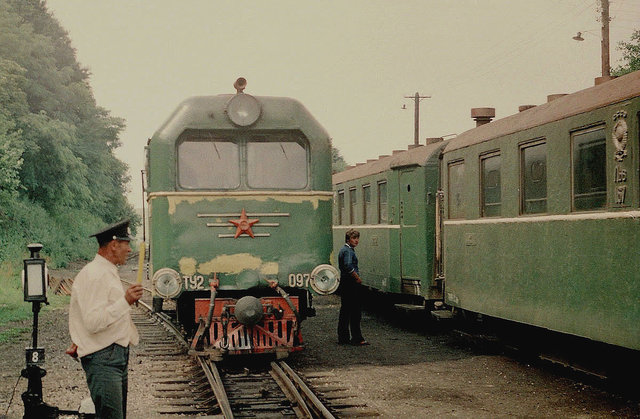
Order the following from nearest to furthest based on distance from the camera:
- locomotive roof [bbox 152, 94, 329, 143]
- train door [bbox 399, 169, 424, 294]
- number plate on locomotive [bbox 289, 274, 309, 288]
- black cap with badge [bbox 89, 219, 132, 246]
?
black cap with badge [bbox 89, 219, 132, 246] → locomotive roof [bbox 152, 94, 329, 143] → number plate on locomotive [bbox 289, 274, 309, 288] → train door [bbox 399, 169, 424, 294]

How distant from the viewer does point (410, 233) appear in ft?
49.6

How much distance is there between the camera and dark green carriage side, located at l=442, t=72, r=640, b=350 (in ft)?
26.3

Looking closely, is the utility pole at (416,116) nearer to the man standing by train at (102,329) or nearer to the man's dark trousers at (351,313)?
the man's dark trousers at (351,313)

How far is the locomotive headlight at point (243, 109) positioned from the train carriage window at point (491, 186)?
3152 millimetres

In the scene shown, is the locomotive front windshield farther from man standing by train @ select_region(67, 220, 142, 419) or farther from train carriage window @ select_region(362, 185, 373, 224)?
train carriage window @ select_region(362, 185, 373, 224)

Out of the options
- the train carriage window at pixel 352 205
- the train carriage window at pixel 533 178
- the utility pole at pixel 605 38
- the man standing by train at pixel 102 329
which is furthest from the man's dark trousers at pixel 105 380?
the utility pole at pixel 605 38

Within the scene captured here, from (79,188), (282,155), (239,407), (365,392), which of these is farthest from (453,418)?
(79,188)

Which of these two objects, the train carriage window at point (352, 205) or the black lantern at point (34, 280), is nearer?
the black lantern at point (34, 280)

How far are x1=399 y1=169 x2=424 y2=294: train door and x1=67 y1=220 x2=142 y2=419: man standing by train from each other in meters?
9.67

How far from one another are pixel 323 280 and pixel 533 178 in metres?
2.94

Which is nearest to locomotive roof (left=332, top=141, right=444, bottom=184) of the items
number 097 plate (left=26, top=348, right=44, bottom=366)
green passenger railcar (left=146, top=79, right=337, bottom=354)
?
green passenger railcar (left=146, top=79, right=337, bottom=354)

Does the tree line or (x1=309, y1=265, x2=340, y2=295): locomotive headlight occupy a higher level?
the tree line

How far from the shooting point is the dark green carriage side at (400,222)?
47.7ft

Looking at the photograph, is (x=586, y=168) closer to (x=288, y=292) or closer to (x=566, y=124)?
(x=566, y=124)
